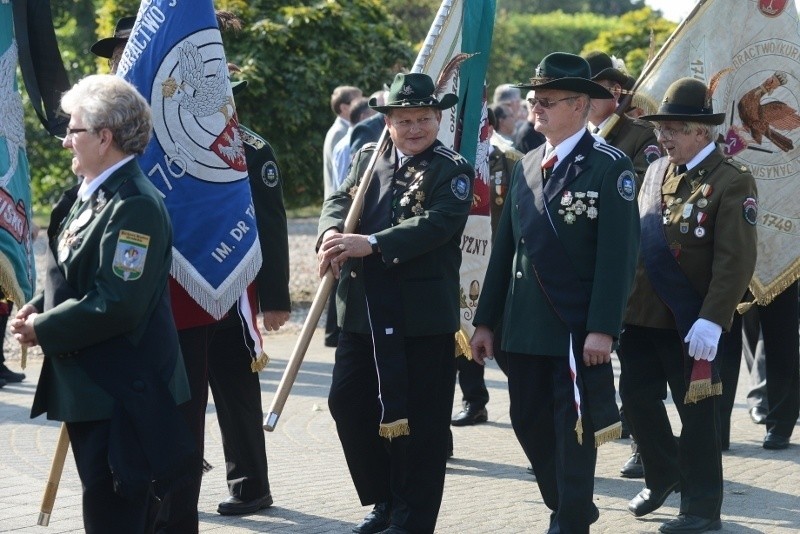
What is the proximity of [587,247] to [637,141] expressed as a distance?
231 centimetres

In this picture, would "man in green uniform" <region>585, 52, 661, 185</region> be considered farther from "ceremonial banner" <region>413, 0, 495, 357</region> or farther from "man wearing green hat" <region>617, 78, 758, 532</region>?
"man wearing green hat" <region>617, 78, 758, 532</region>

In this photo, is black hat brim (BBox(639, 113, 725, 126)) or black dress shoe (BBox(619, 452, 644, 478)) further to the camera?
black dress shoe (BBox(619, 452, 644, 478))

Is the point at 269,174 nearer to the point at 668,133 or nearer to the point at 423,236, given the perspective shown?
the point at 423,236

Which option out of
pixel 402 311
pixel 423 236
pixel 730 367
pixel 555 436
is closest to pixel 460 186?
pixel 423 236

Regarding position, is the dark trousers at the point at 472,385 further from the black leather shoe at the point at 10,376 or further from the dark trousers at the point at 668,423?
the black leather shoe at the point at 10,376

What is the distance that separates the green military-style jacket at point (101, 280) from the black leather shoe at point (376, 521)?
197 centimetres

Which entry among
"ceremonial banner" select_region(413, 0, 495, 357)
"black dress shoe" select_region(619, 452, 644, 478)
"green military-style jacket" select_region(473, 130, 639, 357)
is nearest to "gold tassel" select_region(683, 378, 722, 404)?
"green military-style jacket" select_region(473, 130, 639, 357)

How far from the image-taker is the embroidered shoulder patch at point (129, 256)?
4.06 metres

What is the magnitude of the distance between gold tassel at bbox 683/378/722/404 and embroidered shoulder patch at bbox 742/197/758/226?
79cm

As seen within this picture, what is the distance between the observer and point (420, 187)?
5.89 meters

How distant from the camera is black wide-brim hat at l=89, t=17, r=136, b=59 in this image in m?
5.89

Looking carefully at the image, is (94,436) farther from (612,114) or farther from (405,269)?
(612,114)

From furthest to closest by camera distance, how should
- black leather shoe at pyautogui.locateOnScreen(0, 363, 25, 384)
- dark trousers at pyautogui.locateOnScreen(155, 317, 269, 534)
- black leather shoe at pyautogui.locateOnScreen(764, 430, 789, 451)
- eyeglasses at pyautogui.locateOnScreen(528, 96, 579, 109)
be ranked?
black leather shoe at pyautogui.locateOnScreen(0, 363, 25, 384) → black leather shoe at pyautogui.locateOnScreen(764, 430, 789, 451) → dark trousers at pyautogui.locateOnScreen(155, 317, 269, 534) → eyeglasses at pyautogui.locateOnScreen(528, 96, 579, 109)

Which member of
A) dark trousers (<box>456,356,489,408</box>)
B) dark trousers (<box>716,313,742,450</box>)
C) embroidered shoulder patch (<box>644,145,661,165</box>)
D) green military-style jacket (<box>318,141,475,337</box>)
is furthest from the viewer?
dark trousers (<box>456,356,489,408</box>)
